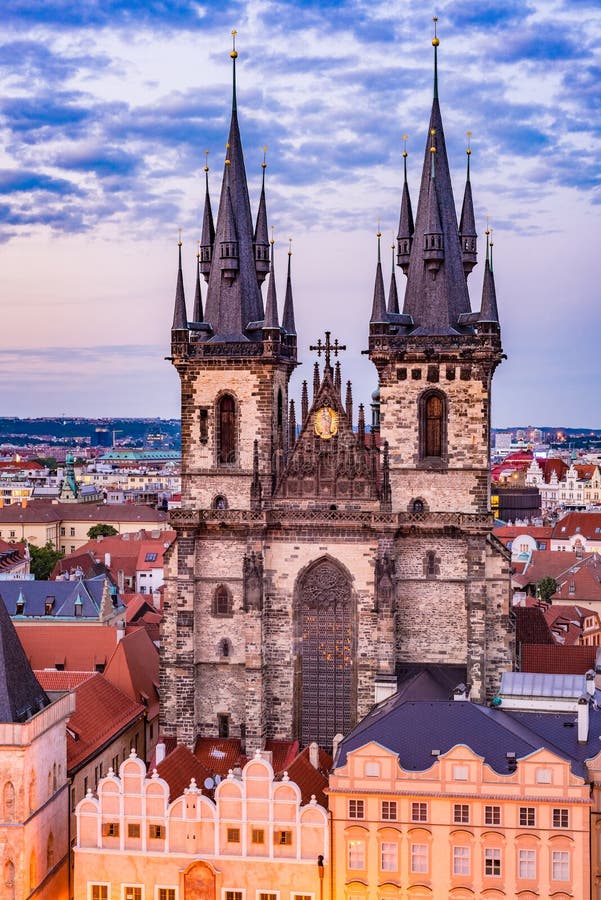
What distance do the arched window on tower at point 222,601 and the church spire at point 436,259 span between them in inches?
653

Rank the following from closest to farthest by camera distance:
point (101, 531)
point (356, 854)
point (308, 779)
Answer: point (356, 854) < point (308, 779) < point (101, 531)

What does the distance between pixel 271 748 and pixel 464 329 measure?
922 inches

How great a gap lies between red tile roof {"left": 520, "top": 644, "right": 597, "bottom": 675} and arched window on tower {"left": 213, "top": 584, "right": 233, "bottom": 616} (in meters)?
19.4

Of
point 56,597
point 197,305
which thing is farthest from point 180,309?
point 56,597

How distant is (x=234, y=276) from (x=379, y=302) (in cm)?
820

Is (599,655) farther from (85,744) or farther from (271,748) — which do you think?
(85,744)

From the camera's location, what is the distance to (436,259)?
62469 millimetres

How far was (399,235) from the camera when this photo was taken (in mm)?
64938

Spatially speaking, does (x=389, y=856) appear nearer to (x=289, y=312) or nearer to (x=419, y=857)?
(x=419, y=857)

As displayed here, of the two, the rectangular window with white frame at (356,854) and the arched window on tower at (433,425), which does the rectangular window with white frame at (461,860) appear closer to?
the rectangular window with white frame at (356,854)

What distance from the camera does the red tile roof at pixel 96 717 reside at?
57.3 m

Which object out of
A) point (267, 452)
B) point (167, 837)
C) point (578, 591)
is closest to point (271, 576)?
point (267, 452)

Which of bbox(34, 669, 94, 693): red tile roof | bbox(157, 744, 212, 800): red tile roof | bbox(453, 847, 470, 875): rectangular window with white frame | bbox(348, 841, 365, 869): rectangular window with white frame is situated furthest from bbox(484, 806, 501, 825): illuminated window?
bbox(34, 669, 94, 693): red tile roof

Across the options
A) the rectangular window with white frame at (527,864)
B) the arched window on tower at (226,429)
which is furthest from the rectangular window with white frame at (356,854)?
the arched window on tower at (226,429)
